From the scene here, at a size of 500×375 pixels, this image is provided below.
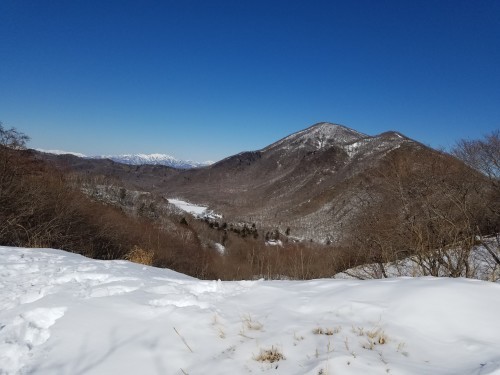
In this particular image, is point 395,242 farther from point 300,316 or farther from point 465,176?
point 300,316

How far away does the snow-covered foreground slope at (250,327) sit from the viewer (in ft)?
8.38

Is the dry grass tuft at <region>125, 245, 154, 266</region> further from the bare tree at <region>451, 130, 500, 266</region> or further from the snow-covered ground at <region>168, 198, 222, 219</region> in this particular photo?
the snow-covered ground at <region>168, 198, 222, 219</region>

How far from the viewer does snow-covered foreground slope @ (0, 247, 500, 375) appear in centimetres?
255

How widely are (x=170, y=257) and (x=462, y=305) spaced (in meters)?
27.1

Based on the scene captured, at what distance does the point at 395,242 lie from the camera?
334 inches

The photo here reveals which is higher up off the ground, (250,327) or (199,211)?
(250,327)

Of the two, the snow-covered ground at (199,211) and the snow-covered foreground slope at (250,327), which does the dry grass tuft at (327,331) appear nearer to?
the snow-covered foreground slope at (250,327)

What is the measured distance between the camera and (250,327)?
10.4ft

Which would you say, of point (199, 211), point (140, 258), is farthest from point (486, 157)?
point (199, 211)

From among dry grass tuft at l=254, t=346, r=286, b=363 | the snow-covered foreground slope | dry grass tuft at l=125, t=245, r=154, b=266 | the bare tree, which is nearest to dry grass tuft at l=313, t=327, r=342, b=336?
the snow-covered foreground slope

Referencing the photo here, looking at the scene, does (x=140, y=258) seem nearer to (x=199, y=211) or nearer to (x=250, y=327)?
(x=250, y=327)

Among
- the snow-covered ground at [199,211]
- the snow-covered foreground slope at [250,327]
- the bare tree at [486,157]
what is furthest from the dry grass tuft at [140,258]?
the snow-covered ground at [199,211]

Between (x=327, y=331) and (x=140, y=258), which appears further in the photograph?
(x=140, y=258)

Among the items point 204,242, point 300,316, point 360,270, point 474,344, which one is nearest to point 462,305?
point 474,344
